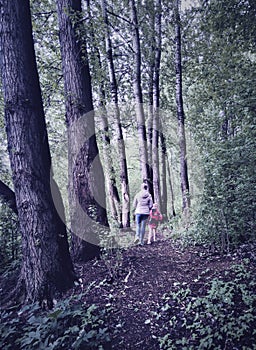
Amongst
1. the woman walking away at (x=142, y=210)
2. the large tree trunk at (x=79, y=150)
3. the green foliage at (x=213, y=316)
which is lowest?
the green foliage at (x=213, y=316)

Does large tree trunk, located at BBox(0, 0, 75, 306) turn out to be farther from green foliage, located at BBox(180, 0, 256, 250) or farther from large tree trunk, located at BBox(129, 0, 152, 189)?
large tree trunk, located at BBox(129, 0, 152, 189)

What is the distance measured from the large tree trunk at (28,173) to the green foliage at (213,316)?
6.28ft

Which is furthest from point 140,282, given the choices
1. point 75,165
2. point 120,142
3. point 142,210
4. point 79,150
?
point 120,142

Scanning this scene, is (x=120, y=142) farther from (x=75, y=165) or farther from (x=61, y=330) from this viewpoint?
(x=61, y=330)

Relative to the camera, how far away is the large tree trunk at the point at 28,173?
404 cm

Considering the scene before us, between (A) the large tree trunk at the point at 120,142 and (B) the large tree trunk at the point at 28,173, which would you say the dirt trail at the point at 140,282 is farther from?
(A) the large tree trunk at the point at 120,142

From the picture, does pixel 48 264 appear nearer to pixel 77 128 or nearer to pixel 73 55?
pixel 77 128

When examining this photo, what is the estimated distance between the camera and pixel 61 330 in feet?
10.1

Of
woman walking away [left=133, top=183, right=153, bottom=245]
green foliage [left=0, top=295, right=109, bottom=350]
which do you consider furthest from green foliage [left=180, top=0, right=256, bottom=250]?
green foliage [left=0, top=295, right=109, bottom=350]

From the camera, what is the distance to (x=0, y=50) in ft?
13.6


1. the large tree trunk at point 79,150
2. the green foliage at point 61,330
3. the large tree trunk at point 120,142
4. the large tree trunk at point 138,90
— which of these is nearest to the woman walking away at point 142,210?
the large tree trunk at point 138,90

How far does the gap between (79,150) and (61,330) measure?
322 cm

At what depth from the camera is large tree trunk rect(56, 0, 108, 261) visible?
16.5 ft

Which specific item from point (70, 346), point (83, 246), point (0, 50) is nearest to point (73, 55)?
point (0, 50)
